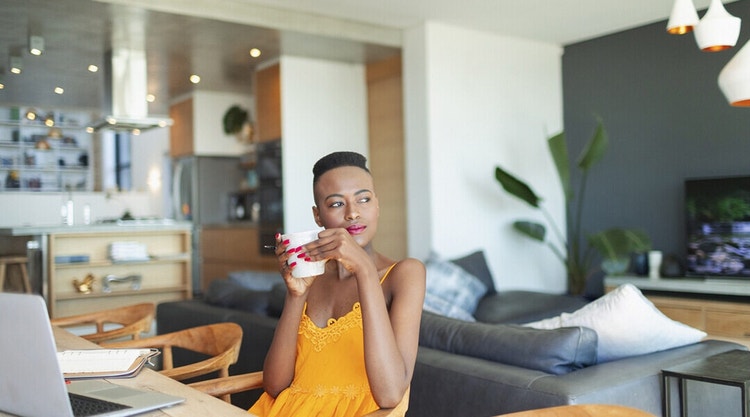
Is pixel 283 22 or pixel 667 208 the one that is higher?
pixel 283 22

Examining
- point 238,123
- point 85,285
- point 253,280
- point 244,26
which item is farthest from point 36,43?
point 253,280

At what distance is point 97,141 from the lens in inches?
450

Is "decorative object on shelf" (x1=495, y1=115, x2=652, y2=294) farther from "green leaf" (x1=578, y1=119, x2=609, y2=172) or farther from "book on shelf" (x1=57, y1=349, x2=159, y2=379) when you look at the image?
"book on shelf" (x1=57, y1=349, x2=159, y2=379)

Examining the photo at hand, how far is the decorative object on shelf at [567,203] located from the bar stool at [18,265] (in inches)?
159

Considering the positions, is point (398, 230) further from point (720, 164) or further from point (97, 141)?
point (97, 141)

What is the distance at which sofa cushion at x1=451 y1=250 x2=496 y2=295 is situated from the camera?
5.20 meters

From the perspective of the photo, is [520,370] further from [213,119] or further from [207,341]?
[213,119]

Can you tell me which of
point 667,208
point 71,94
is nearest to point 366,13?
point 667,208

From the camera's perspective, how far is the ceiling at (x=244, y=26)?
5.10 metres

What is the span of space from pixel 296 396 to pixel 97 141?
35.6 feet

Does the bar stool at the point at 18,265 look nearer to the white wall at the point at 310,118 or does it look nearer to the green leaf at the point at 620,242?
the white wall at the point at 310,118

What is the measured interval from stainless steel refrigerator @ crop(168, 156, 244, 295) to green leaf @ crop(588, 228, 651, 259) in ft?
14.4

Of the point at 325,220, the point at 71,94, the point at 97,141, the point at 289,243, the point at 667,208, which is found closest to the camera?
the point at 289,243

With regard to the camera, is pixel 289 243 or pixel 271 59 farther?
pixel 271 59
